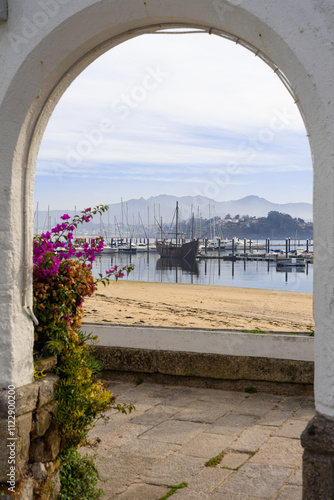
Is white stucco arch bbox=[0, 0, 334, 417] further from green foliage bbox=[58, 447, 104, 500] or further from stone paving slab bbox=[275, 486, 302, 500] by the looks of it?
stone paving slab bbox=[275, 486, 302, 500]

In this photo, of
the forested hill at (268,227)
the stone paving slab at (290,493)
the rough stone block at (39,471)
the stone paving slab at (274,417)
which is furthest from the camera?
the forested hill at (268,227)

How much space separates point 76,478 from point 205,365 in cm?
187

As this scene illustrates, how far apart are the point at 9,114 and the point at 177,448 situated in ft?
7.11

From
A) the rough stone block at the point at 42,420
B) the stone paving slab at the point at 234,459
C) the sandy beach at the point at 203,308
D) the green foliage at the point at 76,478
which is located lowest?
the sandy beach at the point at 203,308

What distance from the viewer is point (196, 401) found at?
13.4 ft

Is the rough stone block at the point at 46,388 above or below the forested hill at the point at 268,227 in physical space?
below

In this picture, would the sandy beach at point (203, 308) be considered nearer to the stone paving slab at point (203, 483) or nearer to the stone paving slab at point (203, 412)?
the stone paving slab at point (203, 412)

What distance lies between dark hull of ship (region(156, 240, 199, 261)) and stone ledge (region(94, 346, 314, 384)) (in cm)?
3990

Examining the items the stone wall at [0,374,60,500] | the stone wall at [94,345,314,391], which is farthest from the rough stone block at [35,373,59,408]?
the stone wall at [94,345,314,391]

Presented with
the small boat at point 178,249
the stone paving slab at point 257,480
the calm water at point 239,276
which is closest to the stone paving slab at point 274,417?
the stone paving slab at point 257,480

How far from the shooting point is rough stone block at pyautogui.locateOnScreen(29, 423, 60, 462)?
239 cm

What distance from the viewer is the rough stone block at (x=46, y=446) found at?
2.39 meters

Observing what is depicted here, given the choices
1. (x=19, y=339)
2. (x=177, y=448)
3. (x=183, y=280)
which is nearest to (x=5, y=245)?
(x=19, y=339)

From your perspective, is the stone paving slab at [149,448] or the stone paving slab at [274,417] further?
the stone paving slab at [274,417]
